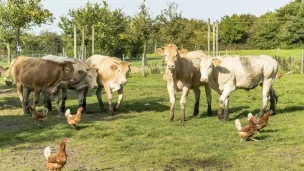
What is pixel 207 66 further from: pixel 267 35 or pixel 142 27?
pixel 267 35

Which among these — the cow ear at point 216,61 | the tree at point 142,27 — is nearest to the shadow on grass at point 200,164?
the cow ear at point 216,61

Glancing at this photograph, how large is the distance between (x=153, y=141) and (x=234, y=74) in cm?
409

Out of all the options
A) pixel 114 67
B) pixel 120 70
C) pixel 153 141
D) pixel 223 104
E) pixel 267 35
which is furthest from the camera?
pixel 267 35

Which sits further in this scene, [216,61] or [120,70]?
[120,70]

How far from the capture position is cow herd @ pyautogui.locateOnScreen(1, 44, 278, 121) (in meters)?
12.1

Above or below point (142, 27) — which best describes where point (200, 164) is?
below

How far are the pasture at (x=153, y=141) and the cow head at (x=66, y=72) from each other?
1.35 meters

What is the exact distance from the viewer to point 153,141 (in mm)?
9492

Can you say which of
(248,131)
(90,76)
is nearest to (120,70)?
(90,76)

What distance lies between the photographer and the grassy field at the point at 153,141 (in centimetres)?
763

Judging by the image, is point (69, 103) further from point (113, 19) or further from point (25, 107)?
point (113, 19)

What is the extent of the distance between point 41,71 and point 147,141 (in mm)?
5536

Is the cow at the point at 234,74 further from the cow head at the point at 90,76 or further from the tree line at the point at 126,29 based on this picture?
the tree line at the point at 126,29

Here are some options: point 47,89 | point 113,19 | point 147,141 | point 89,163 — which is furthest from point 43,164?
point 113,19
